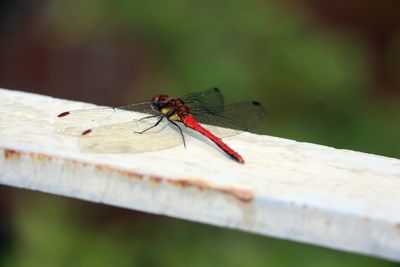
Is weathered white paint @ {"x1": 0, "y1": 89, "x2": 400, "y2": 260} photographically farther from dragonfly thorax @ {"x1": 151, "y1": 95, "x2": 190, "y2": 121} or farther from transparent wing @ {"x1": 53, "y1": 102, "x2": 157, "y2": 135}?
dragonfly thorax @ {"x1": 151, "y1": 95, "x2": 190, "y2": 121}

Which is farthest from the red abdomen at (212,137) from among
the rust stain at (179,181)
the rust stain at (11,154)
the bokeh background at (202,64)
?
the bokeh background at (202,64)

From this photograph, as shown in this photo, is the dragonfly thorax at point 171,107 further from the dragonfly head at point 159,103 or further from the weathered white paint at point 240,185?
the weathered white paint at point 240,185

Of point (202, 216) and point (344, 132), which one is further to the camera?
point (344, 132)

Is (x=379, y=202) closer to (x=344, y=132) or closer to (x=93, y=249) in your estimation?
(x=93, y=249)

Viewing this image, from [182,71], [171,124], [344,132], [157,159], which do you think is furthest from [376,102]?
[157,159]

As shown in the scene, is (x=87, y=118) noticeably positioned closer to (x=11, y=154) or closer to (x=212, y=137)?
(x=212, y=137)

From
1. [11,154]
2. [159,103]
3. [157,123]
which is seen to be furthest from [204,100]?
[11,154]

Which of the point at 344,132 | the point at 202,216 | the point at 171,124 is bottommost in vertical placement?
the point at 344,132
